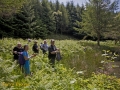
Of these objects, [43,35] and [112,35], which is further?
[43,35]

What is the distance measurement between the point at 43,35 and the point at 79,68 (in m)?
36.3

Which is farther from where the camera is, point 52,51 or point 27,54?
point 52,51

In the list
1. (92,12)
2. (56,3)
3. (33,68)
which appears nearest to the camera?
(33,68)

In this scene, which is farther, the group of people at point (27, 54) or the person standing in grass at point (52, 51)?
the person standing in grass at point (52, 51)

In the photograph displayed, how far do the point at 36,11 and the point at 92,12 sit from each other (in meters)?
26.6

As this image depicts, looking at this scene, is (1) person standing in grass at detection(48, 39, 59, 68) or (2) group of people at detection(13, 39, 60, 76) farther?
(1) person standing in grass at detection(48, 39, 59, 68)

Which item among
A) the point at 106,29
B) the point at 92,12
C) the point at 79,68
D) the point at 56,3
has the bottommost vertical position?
the point at 79,68

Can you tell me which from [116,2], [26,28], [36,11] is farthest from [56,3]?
[116,2]

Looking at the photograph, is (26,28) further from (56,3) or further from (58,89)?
(56,3)

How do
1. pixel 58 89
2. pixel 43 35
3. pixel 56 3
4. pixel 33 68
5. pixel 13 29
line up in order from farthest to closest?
1. pixel 56 3
2. pixel 43 35
3. pixel 13 29
4. pixel 33 68
5. pixel 58 89

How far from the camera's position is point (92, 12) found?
126 ft

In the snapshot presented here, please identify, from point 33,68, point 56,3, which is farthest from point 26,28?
point 56,3

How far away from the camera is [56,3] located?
8719 centimetres

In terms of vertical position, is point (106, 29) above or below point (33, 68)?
above
